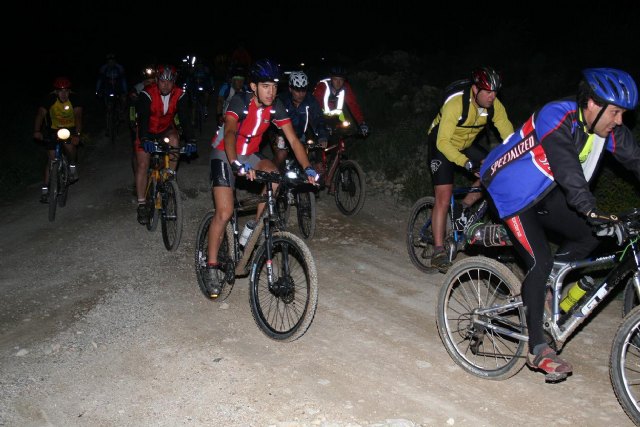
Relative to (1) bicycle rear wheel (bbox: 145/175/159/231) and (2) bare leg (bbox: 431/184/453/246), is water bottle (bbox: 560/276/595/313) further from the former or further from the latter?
(1) bicycle rear wheel (bbox: 145/175/159/231)

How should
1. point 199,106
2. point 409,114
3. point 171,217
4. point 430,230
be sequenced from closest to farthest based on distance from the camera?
point 430,230 < point 171,217 < point 409,114 < point 199,106

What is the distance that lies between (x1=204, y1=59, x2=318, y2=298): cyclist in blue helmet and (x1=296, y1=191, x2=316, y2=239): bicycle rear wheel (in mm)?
2129

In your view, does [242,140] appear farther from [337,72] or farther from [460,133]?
[337,72]

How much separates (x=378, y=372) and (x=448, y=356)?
0.74 metres

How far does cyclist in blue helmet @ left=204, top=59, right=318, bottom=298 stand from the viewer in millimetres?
5781

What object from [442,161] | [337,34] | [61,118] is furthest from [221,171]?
[337,34]

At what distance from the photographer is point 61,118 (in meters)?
10.3

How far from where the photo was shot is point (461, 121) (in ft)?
21.7

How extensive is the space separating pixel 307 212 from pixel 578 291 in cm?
444

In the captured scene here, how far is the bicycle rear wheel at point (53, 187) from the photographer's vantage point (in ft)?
32.1

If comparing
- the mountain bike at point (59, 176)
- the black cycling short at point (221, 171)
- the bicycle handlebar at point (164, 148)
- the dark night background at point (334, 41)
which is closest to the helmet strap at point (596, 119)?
the black cycling short at point (221, 171)

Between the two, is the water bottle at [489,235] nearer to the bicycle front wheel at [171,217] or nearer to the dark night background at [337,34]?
the bicycle front wheel at [171,217]

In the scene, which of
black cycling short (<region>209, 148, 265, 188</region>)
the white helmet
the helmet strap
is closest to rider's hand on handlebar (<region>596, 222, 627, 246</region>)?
the helmet strap

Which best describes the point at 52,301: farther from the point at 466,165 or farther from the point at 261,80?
the point at 466,165
